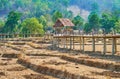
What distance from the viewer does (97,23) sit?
142 meters

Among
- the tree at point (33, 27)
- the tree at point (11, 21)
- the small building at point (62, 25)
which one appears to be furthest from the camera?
the tree at point (11, 21)

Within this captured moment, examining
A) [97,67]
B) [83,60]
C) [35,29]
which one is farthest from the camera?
[35,29]

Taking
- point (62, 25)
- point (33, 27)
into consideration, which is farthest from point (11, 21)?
point (62, 25)

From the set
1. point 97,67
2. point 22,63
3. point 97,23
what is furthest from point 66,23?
point 97,67

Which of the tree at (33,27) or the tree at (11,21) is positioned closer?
the tree at (33,27)

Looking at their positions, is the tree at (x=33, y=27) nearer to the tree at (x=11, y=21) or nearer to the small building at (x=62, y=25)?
the tree at (x=11, y=21)

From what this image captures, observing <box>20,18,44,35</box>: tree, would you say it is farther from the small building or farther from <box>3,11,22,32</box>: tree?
the small building

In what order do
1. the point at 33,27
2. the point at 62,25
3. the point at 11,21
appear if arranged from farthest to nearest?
the point at 11,21 < the point at 33,27 < the point at 62,25

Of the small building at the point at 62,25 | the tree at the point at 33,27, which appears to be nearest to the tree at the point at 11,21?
the tree at the point at 33,27

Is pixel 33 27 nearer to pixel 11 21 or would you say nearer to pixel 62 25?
pixel 11 21

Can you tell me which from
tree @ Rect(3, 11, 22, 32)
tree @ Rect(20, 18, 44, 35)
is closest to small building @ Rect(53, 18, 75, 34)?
tree @ Rect(20, 18, 44, 35)

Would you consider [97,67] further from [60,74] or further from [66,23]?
[66,23]

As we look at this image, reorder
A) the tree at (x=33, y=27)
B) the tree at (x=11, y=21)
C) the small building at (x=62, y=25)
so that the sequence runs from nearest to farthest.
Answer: the small building at (x=62, y=25) < the tree at (x=33, y=27) < the tree at (x=11, y=21)

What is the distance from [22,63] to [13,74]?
9.23m
